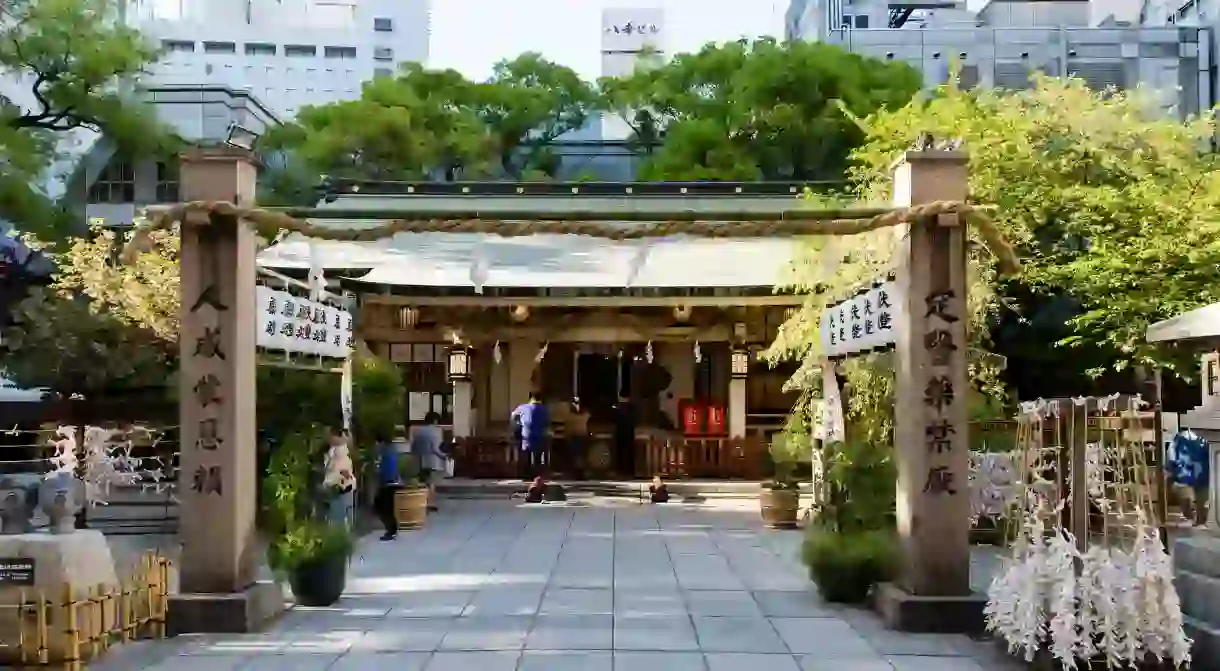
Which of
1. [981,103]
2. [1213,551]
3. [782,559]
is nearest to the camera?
[1213,551]

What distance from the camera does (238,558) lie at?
8.17 meters

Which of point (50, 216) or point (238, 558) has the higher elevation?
point (50, 216)

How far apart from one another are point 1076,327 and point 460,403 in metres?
10.1

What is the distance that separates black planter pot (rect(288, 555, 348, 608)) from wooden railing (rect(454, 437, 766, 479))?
33.6 feet

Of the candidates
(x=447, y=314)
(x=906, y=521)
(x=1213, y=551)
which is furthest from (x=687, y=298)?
(x=1213, y=551)

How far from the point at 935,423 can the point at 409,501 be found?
8313mm

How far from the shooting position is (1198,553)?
7.57 metres

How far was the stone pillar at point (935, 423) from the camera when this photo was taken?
816cm

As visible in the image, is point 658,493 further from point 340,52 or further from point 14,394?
point 340,52

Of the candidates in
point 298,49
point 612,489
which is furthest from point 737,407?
point 298,49

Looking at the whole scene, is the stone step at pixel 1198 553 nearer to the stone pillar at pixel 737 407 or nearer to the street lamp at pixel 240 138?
the street lamp at pixel 240 138

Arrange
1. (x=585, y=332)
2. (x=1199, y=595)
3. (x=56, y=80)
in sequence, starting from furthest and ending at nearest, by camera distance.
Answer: (x=56, y=80), (x=585, y=332), (x=1199, y=595)

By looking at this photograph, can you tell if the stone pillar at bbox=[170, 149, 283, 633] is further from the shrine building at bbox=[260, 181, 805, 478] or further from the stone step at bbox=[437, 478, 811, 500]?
the stone step at bbox=[437, 478, 811, 500]

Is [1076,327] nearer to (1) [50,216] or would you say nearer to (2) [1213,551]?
(2) [1213,551]
